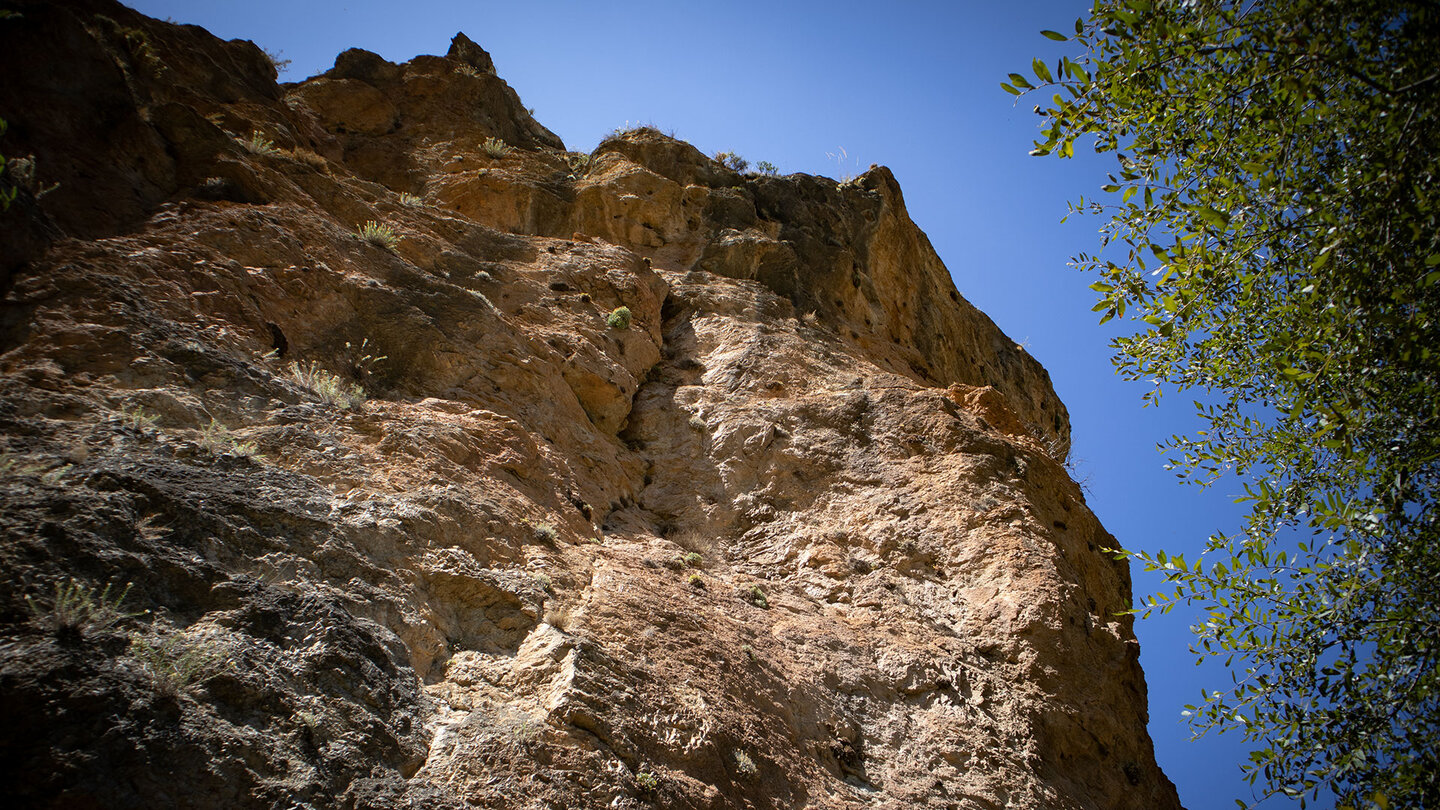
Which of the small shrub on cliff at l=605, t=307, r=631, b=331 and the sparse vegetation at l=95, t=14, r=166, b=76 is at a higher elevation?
the small shrub on cliff at l=605, t=307, r=631, b=331

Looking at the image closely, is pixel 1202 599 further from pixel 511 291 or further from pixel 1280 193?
pixel 511 291

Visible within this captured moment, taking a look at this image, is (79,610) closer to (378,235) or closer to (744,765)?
(744,765)

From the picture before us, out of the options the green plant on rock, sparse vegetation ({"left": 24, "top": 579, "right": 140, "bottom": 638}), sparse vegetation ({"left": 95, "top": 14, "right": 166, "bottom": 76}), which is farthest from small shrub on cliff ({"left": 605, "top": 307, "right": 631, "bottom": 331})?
sparse vegetation ({"left": 24, "top": 579, "right": 140, "bottom": 638})

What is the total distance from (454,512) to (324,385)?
1973 mm

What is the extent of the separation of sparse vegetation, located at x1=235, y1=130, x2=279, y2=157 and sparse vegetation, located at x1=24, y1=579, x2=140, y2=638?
305 inches

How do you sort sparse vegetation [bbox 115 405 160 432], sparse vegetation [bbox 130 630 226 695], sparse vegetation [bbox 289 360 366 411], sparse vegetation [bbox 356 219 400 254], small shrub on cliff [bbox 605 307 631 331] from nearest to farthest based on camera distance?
1. sparse vegetation [bbox 130 630 226 695]
2. sparse vegetation [bbox 115 405 160 432]
3. sparse vegetation [bbox 289 360 366 411]
4. sparse vegetation [bbox 356 219 400 254]
5. small shrub on cliff [bbox 605 307 631 331]

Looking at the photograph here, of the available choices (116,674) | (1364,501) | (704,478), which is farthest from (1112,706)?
(116,674)

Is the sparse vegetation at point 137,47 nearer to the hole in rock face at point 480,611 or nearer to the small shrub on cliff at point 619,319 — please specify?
the small shrub on cliff at point 619,319

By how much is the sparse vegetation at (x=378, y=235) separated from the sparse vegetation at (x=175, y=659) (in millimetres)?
7192

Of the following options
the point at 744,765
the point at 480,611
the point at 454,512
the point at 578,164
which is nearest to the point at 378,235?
the point at 454,512

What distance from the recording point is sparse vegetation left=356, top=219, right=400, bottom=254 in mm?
10672

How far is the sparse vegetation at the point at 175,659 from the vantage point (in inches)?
171

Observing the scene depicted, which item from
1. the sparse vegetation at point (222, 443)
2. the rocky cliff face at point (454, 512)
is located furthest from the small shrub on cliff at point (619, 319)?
the sparse vegetation at point (222, 443)

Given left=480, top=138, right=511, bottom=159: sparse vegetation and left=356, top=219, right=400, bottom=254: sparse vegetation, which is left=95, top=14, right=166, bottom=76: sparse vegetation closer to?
left=356, top=219, right=400, bottom=254: sparse vegetation
